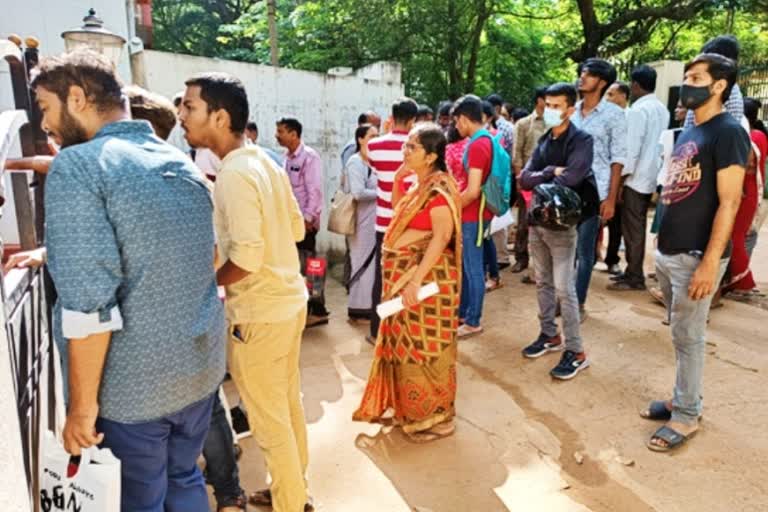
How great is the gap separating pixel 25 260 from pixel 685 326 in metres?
2.76

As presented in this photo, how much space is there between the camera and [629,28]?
42.2ft

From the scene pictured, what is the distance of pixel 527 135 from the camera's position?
5559 mm

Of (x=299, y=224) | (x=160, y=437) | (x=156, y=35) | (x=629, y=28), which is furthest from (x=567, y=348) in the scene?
(x=156, y=35)

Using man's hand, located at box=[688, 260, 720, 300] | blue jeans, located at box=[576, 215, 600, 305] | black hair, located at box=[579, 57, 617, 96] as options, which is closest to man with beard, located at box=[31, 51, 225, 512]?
man's hand, located at box=[688, 260, 720, 300]

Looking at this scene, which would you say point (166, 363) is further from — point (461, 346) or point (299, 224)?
point (461, 346)

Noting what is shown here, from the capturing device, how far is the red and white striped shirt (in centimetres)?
393

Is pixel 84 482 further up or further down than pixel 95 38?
further down

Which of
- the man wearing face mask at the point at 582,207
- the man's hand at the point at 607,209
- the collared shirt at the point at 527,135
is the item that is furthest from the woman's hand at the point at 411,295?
the collared shirt at the point at 527,135

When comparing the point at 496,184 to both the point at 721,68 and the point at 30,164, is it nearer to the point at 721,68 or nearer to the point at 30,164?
the point at 721,68

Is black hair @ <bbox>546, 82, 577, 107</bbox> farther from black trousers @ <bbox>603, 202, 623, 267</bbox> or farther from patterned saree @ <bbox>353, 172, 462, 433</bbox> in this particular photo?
black trousers @ <bbox>603, 202, 623, 267</bbox>

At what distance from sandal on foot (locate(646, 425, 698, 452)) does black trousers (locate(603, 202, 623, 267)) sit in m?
2.89

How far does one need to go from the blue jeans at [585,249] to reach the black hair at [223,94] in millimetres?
2827

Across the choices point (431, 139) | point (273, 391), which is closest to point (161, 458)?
point (273, 391)

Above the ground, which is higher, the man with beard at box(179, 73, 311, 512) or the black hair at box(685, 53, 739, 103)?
the black hair at box(685, 53, 739, 103)
